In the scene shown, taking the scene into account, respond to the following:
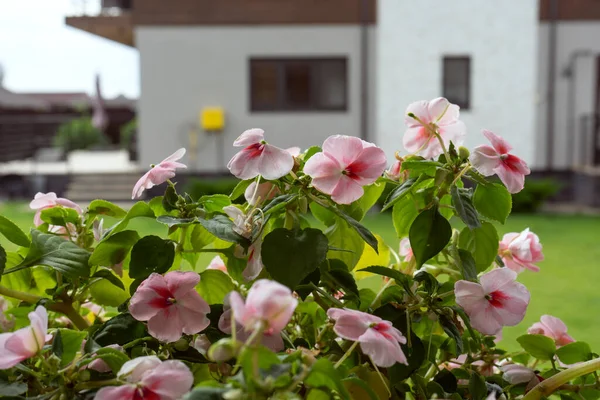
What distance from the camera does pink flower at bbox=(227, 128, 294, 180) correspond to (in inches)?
22.7

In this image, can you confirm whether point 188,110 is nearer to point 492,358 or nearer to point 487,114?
point 487,114

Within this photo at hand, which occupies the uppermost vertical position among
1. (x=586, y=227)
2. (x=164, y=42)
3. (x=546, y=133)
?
(x=164, y=42)

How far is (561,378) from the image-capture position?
58cm

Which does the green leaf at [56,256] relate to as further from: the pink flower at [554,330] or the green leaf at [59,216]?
the pink flower at [554,330]

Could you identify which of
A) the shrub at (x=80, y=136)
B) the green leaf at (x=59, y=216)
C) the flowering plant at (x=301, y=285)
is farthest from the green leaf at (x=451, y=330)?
the shrub at (x=80, y=136)

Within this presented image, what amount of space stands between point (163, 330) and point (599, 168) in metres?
8.79

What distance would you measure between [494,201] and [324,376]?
0.87ft

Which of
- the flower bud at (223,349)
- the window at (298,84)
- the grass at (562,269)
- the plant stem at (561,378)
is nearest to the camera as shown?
the flower bud at (223,349)

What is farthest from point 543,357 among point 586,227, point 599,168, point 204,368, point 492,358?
point 599,168

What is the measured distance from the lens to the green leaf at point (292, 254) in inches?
21.8

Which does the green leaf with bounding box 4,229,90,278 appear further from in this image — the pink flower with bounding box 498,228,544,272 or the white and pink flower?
the pink flower with bounding box 498,228,544,272

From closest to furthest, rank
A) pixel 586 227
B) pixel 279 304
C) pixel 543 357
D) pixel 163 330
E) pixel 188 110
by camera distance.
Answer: pixel 279 304
pixel 163 330
pixel 543 357
pixel 586 227
pixel 188 110

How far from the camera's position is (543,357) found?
0.67m

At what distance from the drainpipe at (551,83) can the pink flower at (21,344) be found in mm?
9344
